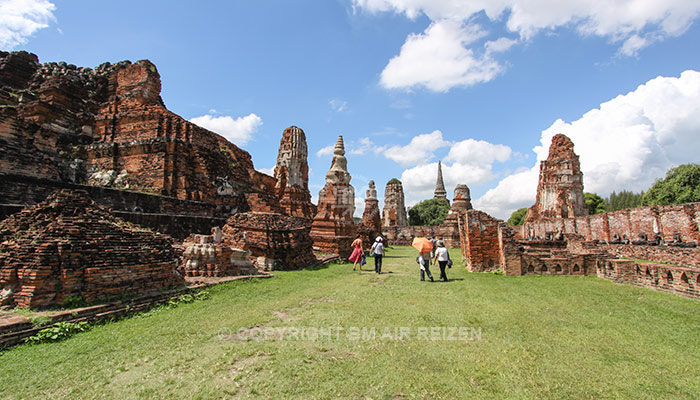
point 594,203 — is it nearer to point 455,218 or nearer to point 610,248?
point 455,218

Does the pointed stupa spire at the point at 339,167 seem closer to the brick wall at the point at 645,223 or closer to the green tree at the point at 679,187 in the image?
the brick wall at the point at 645,223

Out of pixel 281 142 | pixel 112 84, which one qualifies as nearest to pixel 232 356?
pixel 112 84

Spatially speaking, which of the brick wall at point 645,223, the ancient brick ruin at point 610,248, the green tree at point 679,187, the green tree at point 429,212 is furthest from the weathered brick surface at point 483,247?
the green tree at point 429,212

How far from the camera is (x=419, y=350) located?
3.47 m

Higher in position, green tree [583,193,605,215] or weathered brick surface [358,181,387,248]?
green tree [583,193,605,215]

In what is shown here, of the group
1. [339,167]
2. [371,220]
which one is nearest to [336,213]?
[339,167]

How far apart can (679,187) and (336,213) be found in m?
30.7

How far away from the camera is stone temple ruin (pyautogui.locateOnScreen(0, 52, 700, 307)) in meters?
4.99

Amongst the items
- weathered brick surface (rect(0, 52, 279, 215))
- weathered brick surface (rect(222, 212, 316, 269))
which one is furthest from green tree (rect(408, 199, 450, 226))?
weathered brick surface (rect(222, 212, 316, 269))

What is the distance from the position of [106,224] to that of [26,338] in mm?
2130

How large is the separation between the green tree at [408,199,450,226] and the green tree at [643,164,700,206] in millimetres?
26428

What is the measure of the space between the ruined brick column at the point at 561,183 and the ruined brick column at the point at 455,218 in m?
5.79

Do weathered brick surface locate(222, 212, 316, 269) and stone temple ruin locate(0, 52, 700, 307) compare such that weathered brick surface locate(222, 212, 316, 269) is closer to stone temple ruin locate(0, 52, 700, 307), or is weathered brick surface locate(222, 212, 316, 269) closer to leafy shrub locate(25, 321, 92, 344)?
stone temple ruin locate(0, 52, 700, 307)

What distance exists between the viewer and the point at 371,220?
2394 centimetres
